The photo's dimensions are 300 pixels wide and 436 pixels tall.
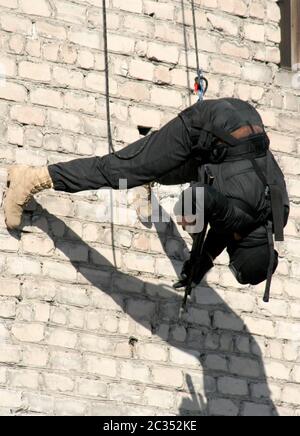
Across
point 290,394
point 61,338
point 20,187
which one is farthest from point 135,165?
point 290,394

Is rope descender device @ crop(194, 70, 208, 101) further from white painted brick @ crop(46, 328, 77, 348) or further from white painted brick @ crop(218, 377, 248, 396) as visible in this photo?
white painted brick @ crop(218, 377, 248, 396)

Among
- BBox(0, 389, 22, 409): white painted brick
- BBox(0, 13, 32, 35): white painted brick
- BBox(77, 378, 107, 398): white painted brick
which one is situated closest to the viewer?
BBox(0, 389, 22, 409): white painted brick

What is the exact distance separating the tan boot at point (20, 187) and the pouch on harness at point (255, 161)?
898 millimetres

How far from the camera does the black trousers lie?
27.6 feet

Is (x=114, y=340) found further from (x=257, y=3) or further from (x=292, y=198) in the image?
(x=257, y=3)

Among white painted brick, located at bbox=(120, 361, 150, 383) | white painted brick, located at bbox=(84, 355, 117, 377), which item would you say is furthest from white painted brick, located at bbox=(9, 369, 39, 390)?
white painted brick, located at bbox=(120, 361, 150, 383)

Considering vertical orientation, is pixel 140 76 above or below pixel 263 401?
above

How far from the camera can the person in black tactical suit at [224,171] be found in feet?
27.2

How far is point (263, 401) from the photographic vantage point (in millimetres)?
9688

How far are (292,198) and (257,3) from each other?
132cm

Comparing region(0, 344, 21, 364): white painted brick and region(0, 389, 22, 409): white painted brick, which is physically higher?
region(0, 344, 21, 364): white painted brick

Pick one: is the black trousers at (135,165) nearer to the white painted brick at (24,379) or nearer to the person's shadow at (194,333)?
the person's shadow at (194,333)

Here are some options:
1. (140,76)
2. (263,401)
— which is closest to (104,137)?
(140,76)

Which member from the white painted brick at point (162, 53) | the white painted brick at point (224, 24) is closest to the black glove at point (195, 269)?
the white painted brick at point (162, 53)
